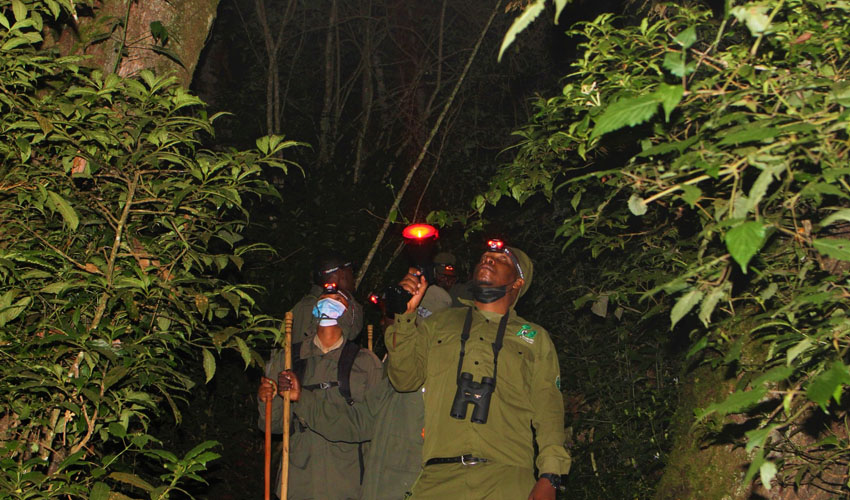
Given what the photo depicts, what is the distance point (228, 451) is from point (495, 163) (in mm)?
4822

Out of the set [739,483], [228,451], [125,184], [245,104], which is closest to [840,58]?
[739,483]

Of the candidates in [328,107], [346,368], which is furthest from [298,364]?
[328,107]

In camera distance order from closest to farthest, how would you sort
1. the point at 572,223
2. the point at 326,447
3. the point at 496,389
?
the point at 572,223 → the point at 496,389 → the point at 326,447

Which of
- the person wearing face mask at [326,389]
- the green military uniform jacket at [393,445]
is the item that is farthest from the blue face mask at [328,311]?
the green military uniform jacket at [393,445]

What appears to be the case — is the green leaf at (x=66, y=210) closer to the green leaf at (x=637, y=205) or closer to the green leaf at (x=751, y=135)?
the green leaf at (x=637, y=205)

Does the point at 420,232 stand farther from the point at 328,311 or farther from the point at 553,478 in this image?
the point at 553,478

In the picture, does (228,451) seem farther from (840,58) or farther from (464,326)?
(840,58)

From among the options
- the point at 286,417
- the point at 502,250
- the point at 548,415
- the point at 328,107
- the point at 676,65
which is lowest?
the point at 286,417

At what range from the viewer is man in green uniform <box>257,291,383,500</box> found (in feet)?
17.9

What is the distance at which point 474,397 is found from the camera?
4.49m

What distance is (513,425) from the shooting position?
179 inches

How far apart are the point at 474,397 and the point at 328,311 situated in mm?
1662

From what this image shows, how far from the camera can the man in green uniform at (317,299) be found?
600 cm

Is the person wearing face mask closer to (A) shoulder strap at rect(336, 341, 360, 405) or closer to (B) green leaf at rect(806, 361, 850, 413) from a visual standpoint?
(A) shoulder strap at rect(336, 341, 360, 405)
